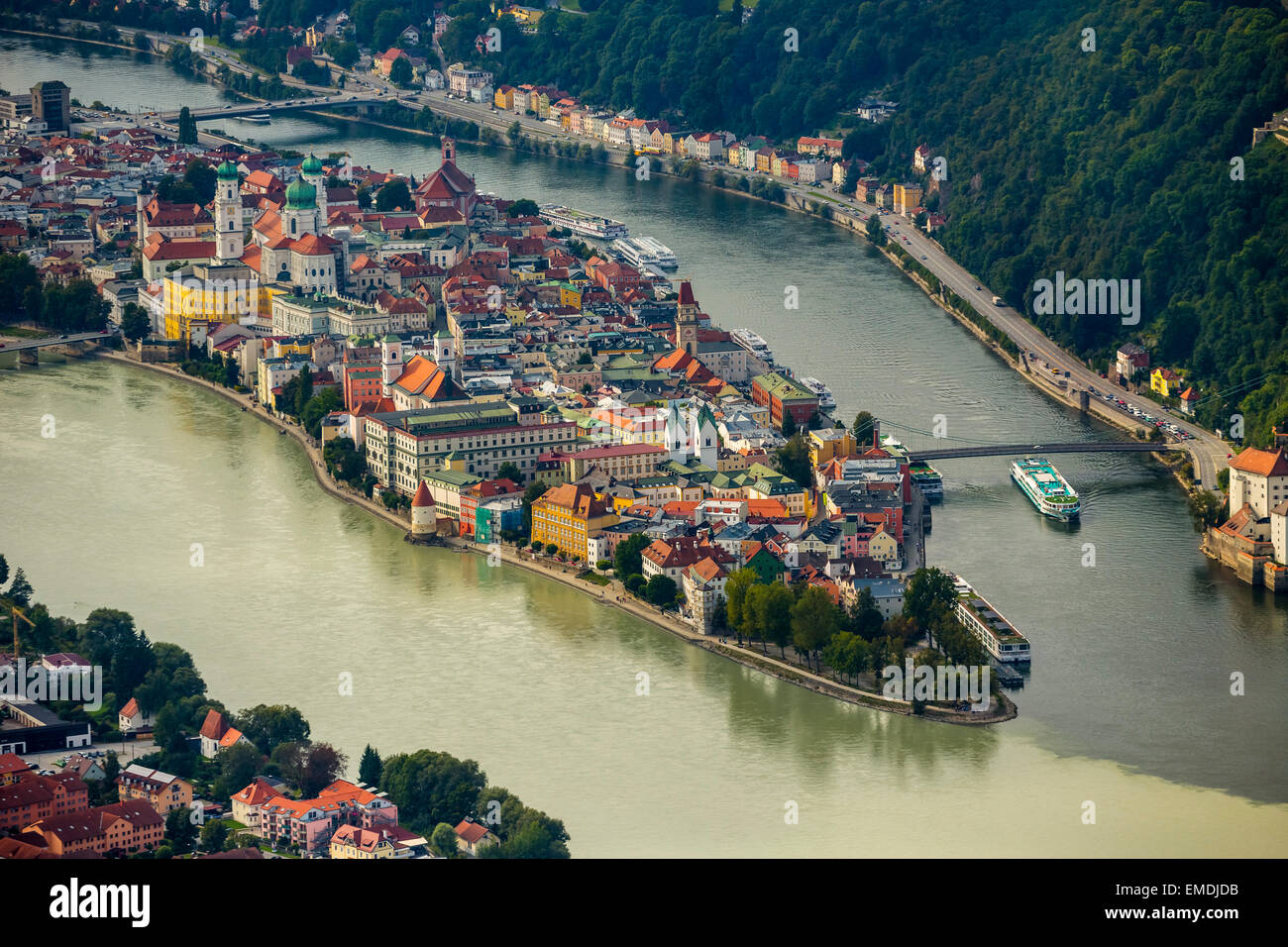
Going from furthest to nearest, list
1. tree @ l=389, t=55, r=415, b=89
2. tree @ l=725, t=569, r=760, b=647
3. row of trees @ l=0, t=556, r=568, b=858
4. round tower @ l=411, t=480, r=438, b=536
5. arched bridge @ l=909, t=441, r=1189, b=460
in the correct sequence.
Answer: tree @ l=389, t=55, r=415, b=89
arched bridge @ l=909, t=441, r=1189, b=460
round tower @ l=411, t=480, r=438, b=536
tree @ l=725, t=569, r=760, b=647
row of trees @ l=0, t=556, r=568, b=858

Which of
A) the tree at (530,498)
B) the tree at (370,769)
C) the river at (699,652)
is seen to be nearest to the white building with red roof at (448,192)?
the river at (699,652)

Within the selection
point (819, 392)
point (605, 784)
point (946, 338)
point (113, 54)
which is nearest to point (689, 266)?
point (946, 338)

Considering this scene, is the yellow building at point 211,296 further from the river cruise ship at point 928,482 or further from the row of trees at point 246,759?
the row of trees at point 246,759

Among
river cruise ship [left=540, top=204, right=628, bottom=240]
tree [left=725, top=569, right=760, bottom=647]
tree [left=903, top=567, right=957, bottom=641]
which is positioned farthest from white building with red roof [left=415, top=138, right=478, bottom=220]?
tree [left=903, top=567, right=957, bottom=641]

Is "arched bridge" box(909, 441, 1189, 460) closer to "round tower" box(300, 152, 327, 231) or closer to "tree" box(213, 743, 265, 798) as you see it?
"tree" box(213, 743, 265, 798)
